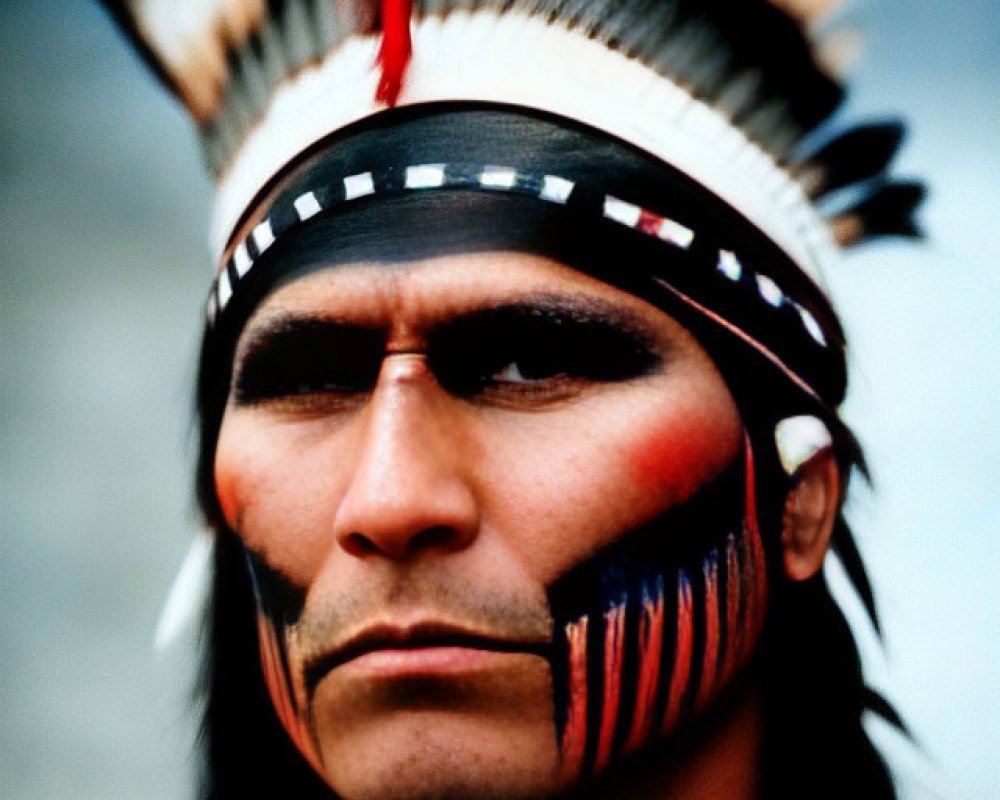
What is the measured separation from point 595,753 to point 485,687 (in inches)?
7.4

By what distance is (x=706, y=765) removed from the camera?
5.19ft

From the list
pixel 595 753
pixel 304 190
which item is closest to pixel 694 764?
pixel 595 753

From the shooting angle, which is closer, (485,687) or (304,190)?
(485,687)

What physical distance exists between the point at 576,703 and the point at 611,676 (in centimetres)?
6

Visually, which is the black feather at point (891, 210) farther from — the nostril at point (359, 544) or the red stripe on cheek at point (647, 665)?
the nostril at point (359, 544)

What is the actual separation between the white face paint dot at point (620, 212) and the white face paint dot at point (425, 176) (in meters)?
0.24

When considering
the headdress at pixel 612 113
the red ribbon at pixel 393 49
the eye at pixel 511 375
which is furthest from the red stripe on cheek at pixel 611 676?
the red ribbon at pixel 393 49

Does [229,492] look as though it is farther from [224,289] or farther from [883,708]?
[883,708]

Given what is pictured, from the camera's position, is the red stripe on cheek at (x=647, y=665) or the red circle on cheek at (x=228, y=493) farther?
the red circle on cheek at (x=228, y=493)

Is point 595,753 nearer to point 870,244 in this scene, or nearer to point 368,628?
point 368,628

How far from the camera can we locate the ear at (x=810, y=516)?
1637 millimetres

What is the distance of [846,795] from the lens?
182 centimetres

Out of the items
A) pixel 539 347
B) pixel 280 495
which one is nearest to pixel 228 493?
pixel 280 495

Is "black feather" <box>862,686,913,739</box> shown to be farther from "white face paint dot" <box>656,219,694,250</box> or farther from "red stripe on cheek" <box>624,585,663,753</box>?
"white face paint dot" <box>656,219,694,250</box>
